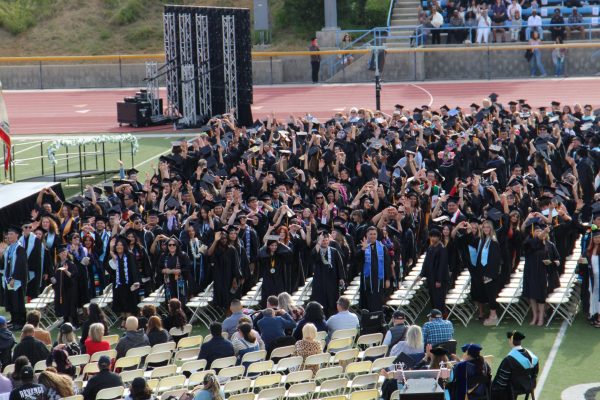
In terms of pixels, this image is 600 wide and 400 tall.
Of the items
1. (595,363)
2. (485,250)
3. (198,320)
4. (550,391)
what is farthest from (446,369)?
(198,320)

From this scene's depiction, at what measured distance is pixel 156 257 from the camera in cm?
1738

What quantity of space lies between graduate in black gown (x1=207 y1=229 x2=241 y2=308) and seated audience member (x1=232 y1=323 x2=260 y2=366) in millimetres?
3429

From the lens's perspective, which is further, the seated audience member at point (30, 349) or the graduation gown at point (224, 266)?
the graduation gown at point (224, 266)

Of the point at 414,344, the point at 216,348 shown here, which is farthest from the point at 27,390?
the point at 414,344

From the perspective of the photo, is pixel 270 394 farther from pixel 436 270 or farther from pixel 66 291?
pixel 66 291

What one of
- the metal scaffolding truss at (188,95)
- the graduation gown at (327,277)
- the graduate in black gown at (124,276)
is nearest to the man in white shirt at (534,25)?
the metal scaffolding truss at (188,95)

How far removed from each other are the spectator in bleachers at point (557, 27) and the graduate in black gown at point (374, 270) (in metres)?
24.7

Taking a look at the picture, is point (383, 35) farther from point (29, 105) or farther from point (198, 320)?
point (198, 320)

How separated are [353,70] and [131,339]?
28025mm

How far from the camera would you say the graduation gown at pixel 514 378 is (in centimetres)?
1234

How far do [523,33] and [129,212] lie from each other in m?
24.9

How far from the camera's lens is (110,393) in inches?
464

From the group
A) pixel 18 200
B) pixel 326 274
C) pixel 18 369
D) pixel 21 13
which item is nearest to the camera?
pixel 18 369

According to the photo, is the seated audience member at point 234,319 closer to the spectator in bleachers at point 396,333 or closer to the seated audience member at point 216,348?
the seated audience member at point 216,348
